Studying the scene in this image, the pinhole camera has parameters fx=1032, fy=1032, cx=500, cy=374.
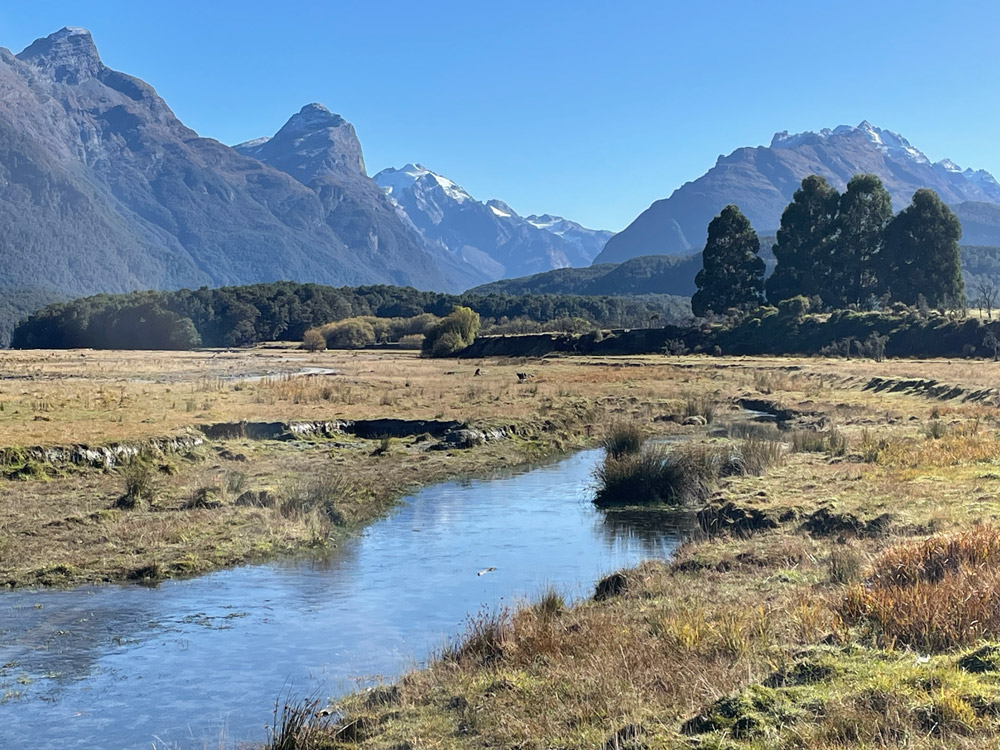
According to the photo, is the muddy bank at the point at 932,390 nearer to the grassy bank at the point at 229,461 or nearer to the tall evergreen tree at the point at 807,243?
the grassy bank at the point at 229,461

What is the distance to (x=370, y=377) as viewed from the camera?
235 feet

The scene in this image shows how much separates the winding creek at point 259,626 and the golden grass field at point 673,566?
4.16ft

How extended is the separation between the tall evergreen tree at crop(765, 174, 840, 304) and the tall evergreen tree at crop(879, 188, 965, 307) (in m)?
7.22

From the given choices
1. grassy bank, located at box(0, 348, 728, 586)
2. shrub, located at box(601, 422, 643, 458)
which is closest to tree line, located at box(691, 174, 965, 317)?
grassy bank, located at box(0, 348, 728, 586)

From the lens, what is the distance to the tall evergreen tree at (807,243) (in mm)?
105125

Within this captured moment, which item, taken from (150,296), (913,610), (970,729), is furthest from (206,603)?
(150,296)

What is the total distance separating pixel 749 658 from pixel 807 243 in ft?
331

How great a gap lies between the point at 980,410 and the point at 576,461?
604 inches

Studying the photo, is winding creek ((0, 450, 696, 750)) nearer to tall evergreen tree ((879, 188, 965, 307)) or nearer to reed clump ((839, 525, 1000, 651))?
reed clump ((839, 525, 1000, 651))

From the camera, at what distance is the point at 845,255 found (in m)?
104

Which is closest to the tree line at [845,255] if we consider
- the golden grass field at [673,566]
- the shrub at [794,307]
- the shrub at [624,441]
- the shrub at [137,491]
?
the shrub at [794,307]

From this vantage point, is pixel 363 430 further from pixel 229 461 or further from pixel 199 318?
pixel 199 318

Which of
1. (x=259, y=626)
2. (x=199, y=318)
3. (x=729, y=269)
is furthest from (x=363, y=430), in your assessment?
(x=199, y=318)

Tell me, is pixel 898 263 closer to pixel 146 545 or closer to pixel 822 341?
pixel 822 341
